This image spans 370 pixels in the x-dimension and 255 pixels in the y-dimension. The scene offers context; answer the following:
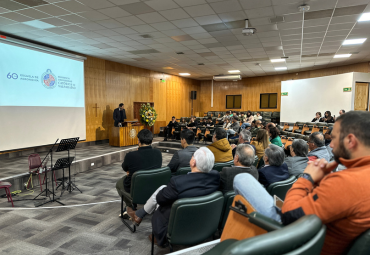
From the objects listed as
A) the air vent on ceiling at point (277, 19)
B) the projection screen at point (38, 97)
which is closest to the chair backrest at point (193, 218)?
the air vent on ceiling at point (277, 19)

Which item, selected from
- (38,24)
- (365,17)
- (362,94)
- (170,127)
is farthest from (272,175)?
(362,94)

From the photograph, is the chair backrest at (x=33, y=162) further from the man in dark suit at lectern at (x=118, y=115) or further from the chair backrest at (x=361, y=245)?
the chair backrest at (x=361, y=245)

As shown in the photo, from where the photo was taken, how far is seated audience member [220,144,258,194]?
225cm

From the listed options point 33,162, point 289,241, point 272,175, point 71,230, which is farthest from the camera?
point 33,162

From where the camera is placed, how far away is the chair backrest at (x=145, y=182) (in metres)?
2.86

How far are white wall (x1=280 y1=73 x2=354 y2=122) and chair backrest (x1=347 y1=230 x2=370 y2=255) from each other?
39.5 feet

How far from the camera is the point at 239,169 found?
227 cm

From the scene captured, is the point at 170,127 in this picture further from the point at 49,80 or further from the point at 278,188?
the point at 278,188

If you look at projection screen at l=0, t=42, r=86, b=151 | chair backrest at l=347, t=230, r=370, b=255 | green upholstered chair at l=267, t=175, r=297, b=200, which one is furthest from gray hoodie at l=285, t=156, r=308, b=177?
projection screen at l=0, t=42, r=86, b=151

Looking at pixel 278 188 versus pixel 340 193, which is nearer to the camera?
pixel 340 193

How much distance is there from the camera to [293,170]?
2.90 meters

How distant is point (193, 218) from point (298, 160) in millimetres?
1719

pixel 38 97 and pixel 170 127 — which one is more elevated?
pixel 38 97

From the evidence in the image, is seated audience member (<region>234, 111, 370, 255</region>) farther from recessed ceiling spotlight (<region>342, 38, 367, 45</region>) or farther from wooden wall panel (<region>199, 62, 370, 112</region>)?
wooden wall panel (<region>199, 62, 370, 112</region>)
